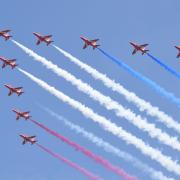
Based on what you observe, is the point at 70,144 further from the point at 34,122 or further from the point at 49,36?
the point at 49,36

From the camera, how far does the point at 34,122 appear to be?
6599 inches

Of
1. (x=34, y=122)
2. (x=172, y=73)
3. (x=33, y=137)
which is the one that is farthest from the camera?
(x=33, y=137)

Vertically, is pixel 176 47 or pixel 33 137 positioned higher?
pixel 176 47

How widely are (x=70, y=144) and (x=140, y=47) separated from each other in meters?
23.9

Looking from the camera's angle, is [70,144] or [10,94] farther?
[10,94]

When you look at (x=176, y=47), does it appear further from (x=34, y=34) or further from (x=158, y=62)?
(x=34, y=34)

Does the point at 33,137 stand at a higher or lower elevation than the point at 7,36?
lower

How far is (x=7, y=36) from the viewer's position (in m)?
180

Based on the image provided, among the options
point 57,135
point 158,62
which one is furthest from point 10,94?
point 158,62

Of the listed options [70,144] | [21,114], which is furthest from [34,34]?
[70,144]

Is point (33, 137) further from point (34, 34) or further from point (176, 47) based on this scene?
point (176, 47)

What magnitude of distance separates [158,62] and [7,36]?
37.9 meters

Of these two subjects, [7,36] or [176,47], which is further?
[7,36]

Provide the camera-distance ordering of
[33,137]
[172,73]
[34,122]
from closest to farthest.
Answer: [172,73] → [34,122] → [33,137]
